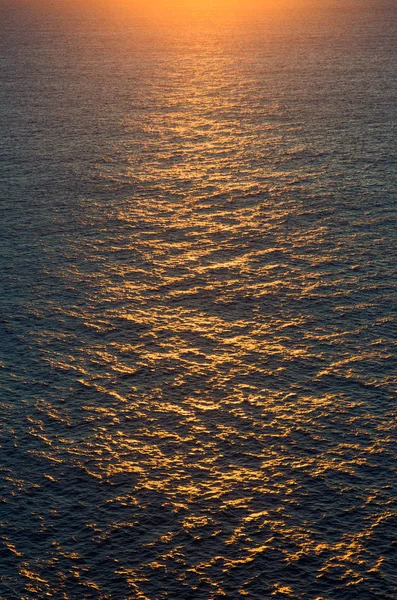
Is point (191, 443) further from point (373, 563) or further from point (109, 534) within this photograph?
point (373, 563)

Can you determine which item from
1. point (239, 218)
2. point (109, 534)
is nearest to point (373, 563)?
point (109, 534)

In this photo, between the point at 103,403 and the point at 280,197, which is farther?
the point at 280,197

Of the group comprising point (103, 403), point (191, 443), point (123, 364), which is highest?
point (123, 364)

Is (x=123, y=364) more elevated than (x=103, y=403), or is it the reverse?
(x=123, y=364)

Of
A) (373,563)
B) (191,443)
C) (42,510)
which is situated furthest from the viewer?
(191,443)

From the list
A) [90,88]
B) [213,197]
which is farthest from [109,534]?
[90,88]

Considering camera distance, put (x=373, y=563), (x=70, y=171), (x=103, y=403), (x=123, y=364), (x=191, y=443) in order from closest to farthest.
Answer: (x=373, y=563) → (x=191, y=443) → (x=103, y=403) → (x=123, y=364) → (x=70, y=171)

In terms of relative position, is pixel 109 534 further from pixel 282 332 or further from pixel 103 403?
pixel 282 332
